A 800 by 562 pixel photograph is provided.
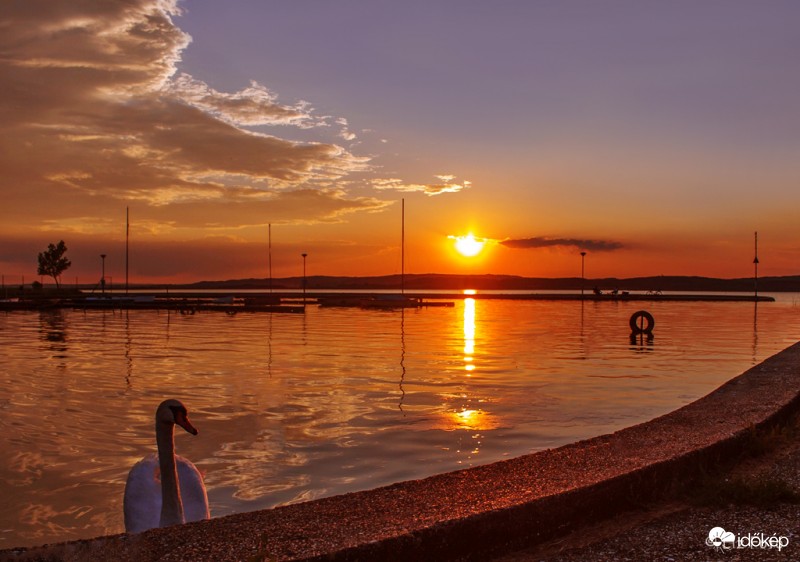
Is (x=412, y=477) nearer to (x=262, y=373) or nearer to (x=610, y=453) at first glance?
(x=610, y=453)

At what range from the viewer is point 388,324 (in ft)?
148

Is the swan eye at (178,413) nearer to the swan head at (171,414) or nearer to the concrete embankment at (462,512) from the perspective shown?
the swan head at (171,414)

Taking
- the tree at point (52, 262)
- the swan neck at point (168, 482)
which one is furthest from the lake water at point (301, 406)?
the tree at point (52, 262)

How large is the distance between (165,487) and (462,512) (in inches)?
115

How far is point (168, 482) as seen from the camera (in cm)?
663

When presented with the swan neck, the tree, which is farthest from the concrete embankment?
the tree

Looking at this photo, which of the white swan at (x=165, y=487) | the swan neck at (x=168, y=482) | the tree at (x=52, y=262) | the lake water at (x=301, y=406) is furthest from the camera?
the tree at (x=52, y=262)

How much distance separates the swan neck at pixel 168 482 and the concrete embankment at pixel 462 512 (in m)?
0.98

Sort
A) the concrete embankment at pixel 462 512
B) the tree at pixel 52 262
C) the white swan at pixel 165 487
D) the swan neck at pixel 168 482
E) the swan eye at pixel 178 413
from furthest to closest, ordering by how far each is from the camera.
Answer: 1. the tree at pixel 52 262
2. the swan eye at pixel 178 413
3. the white swan at pixel 165 487
4. the swan neck at pixel 168 482
5. the concrete embankment at pixel 462 512

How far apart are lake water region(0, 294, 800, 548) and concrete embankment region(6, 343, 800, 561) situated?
3240 millimetres

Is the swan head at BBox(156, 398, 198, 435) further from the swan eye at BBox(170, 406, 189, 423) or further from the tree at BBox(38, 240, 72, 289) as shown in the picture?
the tree at BBox(38, 240, 72, 289)

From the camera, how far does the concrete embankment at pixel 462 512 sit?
192 inches

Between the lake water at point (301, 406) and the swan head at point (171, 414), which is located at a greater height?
the swan head at point (171, 414)

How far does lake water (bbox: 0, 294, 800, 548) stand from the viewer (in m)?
9.90
